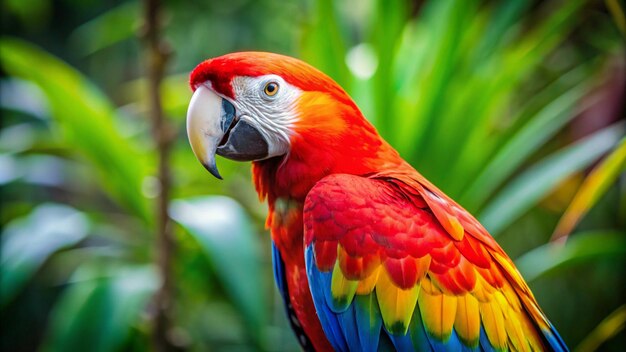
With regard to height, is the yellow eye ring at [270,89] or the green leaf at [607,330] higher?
the yellow eye ring at [270,89]

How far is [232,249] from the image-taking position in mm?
979

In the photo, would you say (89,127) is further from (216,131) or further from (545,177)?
(545,177)

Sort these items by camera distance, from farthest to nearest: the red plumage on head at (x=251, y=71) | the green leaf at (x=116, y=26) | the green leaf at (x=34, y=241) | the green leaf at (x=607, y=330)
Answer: the green leaf at (x=116, y=26)
the green leaf at (x=34, y=241)
the green leaf at (x=607, y=330)
the red plumage on head at (x=251, y=71)

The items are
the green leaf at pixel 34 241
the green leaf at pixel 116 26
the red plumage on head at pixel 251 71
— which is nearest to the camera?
the red plumage on head at pixel 251 71

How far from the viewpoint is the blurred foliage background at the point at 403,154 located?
971mm

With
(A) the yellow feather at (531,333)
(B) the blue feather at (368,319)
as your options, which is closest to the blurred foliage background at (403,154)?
(A) the yellow feather at (531,333)

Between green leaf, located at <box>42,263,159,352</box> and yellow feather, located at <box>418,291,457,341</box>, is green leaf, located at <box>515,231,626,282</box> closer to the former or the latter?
yellow feather, located at <box>418,291,457,341</box>

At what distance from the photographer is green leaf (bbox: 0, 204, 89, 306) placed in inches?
42.5

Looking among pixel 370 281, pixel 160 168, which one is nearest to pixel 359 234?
pixel 370 281

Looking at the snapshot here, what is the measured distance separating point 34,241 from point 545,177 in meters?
0.82

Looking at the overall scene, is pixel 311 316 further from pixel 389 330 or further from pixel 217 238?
pixel 217 238

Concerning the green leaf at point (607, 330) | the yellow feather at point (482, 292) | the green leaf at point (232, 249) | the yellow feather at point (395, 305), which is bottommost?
the green leaf at point (232, 249)

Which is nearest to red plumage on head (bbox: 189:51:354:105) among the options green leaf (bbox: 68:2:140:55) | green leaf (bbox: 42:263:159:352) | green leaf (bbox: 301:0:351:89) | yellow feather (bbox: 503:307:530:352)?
yellow feather (bbox: 503:307:530:352)

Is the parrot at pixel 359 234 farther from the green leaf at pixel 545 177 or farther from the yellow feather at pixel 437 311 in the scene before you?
the green leaf at pixel 545 177
